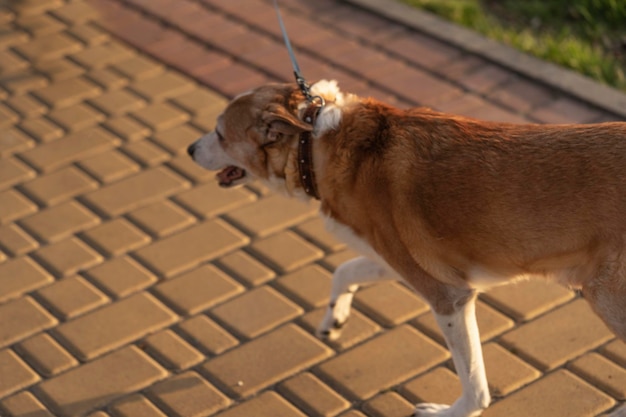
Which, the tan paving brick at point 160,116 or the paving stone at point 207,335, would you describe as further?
the tan paving brick at point 160,116

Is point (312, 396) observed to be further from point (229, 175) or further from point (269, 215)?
point (269, 215)

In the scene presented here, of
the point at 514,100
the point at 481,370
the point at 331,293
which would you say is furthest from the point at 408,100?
the point at 481,370

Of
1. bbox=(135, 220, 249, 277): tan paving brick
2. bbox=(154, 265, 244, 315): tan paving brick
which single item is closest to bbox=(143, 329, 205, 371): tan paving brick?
bbox=(154, 265, 244, 315): tan paving brick

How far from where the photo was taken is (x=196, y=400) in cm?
444

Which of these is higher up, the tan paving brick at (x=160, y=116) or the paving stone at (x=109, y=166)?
the tan paving brick at (x=160, y=116)

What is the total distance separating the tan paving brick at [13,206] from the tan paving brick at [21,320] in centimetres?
72

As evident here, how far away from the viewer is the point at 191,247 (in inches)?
211

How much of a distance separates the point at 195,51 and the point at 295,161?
291cm

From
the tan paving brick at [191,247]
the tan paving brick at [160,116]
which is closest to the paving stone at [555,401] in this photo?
the tan paving brick at [191,247]

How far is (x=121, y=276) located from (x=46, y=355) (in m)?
0.61

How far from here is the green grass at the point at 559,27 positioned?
664cm

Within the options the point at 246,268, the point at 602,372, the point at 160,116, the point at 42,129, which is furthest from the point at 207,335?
the point at 42,129

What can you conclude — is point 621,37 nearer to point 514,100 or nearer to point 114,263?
point 514,100

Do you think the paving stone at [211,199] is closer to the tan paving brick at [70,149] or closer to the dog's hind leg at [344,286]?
the tan paving brick at [70,149]
